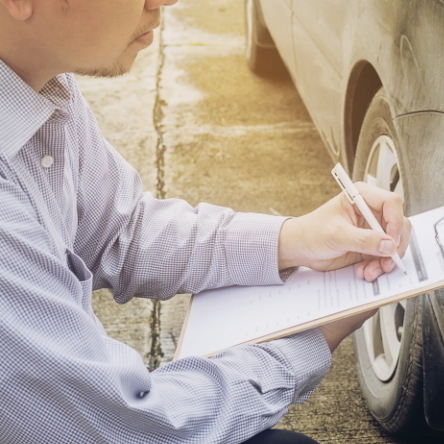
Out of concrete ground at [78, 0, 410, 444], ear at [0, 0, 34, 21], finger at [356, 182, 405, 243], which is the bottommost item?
concrete ground at [78, 0, 410, 444]

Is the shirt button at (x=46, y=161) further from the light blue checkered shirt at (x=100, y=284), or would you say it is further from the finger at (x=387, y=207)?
the finger at (x=387, y=207)

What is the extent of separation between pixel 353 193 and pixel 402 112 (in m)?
0.36

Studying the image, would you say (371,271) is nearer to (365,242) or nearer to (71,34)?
(365,242)

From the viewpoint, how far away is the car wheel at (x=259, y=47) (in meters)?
4.48

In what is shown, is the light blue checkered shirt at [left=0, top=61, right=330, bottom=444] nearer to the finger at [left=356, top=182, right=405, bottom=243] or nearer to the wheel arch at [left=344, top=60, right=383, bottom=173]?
the finger at [left=356, top=182, right=405, bottom=243]

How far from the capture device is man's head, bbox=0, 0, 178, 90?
103 cm

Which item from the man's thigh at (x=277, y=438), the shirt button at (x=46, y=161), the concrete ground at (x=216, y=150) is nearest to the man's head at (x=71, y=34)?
the shirt button at (x=46, y=161)

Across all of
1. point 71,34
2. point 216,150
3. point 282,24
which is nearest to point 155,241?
point 71,34

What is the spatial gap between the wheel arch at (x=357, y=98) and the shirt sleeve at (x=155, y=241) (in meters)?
0.73

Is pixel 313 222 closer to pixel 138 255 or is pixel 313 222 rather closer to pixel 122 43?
pixel 138 255

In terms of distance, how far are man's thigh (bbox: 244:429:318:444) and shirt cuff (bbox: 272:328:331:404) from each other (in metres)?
→ 0.08

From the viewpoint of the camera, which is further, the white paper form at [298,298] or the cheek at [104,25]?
the white paper form at [298,298]

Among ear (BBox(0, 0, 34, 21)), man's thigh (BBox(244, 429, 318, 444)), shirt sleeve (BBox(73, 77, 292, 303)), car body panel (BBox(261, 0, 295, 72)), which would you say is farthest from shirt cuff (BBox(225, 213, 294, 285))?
car body panel (BBox(261, 0, 295, 72))

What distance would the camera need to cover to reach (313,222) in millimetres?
1457
